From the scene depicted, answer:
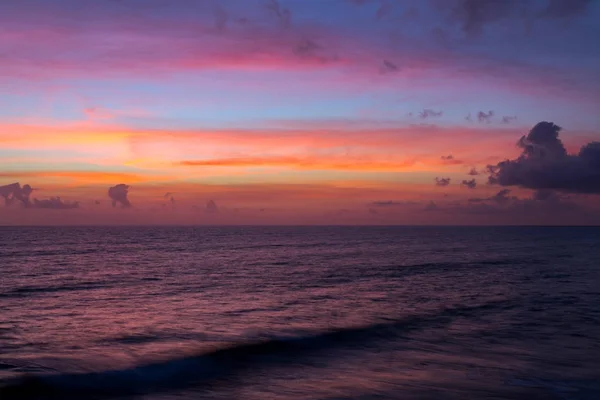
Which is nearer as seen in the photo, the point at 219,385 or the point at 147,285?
the point at 219,385

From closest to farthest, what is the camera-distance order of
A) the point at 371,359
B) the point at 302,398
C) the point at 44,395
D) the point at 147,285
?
the point at 302,398 → the point at 44,395 → the point at 371,359 → the point at 147,285

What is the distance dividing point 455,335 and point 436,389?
336 inches

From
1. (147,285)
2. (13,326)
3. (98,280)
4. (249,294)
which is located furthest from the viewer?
(98,280)

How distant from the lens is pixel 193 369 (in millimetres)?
19469

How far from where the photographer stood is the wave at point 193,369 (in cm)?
1700

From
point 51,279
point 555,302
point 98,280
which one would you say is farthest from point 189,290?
point 555,302

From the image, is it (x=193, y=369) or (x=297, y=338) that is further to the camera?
(x=297, y=338)

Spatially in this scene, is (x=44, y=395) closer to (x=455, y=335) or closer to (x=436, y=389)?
(x=436, y=389)

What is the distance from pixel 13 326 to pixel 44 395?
396 inches

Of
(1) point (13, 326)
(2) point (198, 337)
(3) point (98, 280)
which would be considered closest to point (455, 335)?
(2) point (198, 337)

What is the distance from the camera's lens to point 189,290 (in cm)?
3847

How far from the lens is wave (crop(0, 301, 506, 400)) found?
669 inches

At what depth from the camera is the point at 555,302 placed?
111 feet

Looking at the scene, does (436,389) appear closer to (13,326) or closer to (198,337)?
(198,337)
